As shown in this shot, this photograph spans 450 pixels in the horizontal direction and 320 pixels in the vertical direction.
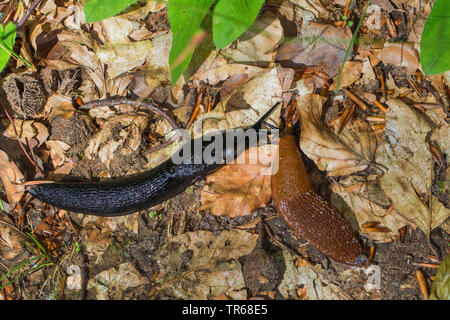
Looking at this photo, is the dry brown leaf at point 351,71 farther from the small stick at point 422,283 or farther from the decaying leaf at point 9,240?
the decaying leaf at point 9,240

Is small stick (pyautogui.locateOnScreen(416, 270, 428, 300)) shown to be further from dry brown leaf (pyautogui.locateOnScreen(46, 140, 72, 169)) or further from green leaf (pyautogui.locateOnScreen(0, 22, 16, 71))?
green leaf (pyautogui.locateOnScreen(0, 22, 16, 71))

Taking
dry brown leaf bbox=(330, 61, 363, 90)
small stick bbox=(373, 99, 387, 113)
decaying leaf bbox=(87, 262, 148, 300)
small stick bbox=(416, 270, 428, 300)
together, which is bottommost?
decaying leaf bbox=(87, 262, 148, 300)

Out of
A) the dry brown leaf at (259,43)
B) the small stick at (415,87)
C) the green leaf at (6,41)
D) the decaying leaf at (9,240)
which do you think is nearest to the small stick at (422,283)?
the small stick at (415,87)

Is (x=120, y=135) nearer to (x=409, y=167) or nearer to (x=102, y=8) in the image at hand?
(x=102, y=8)

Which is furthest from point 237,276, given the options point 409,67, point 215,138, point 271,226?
point 409,67

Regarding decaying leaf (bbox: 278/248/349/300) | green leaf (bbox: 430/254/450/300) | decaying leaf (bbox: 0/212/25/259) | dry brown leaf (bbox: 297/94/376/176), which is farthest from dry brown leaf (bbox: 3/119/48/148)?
green leaf (bbox: 430/254/450/300)

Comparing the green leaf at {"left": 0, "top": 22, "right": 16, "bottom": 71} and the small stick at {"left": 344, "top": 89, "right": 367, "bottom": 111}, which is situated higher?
the green leaf at {"left": 0, "top": 22, "right": 16, "bottom": 71}
